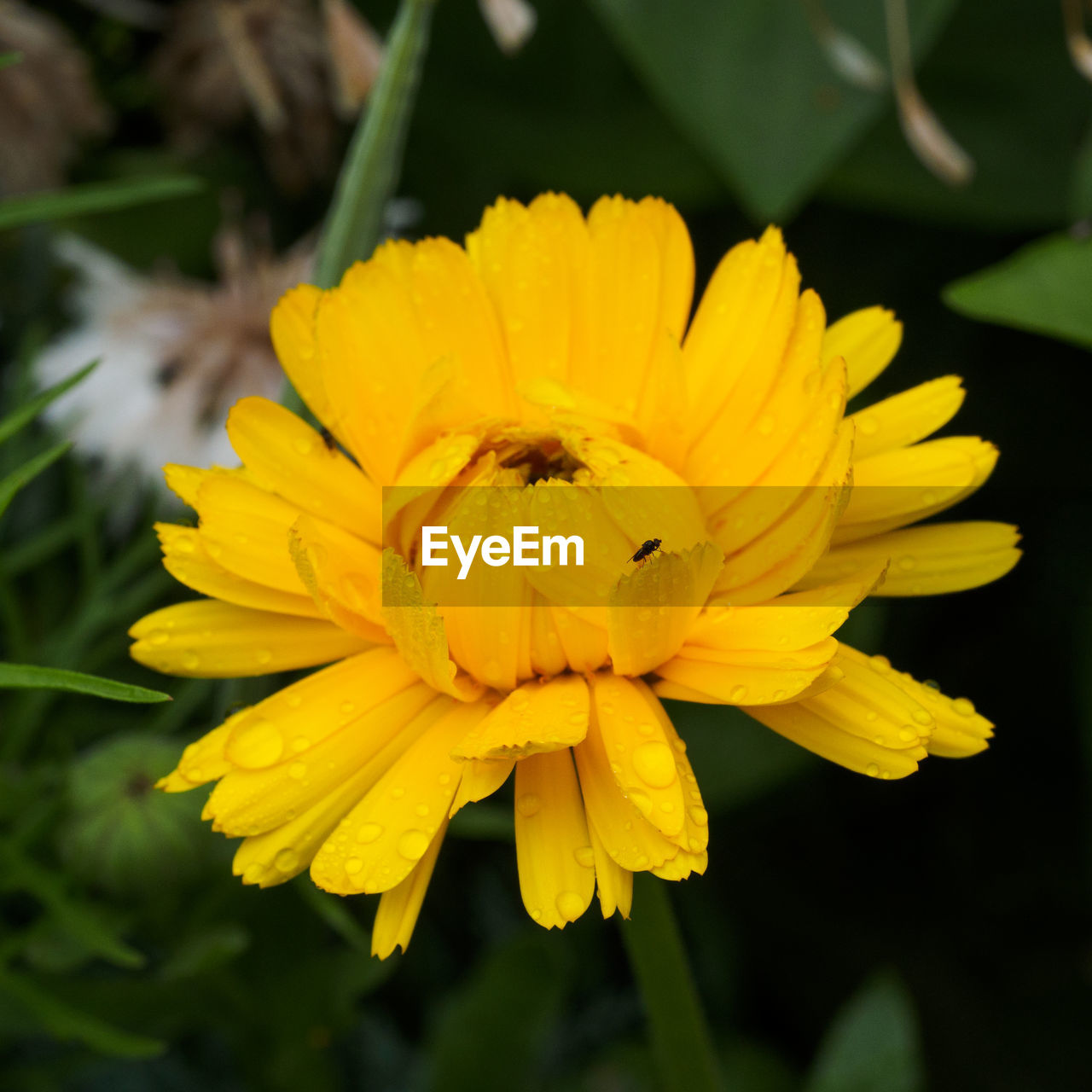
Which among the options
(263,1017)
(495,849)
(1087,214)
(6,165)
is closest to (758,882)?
(495,849)

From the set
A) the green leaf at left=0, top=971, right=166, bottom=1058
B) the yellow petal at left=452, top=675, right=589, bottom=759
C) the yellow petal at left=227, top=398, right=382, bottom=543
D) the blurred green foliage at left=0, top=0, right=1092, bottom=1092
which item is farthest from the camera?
the blurred green foliage at left=0, top=0, right=1092, bottom=1092

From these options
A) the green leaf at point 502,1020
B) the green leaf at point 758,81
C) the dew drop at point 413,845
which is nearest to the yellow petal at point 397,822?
the dew drop at point 413,845

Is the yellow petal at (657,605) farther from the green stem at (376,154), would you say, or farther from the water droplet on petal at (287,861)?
the green stem at (376,154)

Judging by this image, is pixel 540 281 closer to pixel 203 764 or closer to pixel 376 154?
pixel 376 154

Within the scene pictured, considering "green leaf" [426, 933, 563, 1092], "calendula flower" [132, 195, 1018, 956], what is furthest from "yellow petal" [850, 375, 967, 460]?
"green leaf" [426, 933, 563, 1092]

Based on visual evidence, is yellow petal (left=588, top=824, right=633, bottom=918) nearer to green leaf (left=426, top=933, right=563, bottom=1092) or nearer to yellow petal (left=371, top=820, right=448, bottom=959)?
yellow petal (left=371, top=820, right=448, bottom=959)

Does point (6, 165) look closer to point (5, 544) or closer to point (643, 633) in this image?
point (5, 544)
